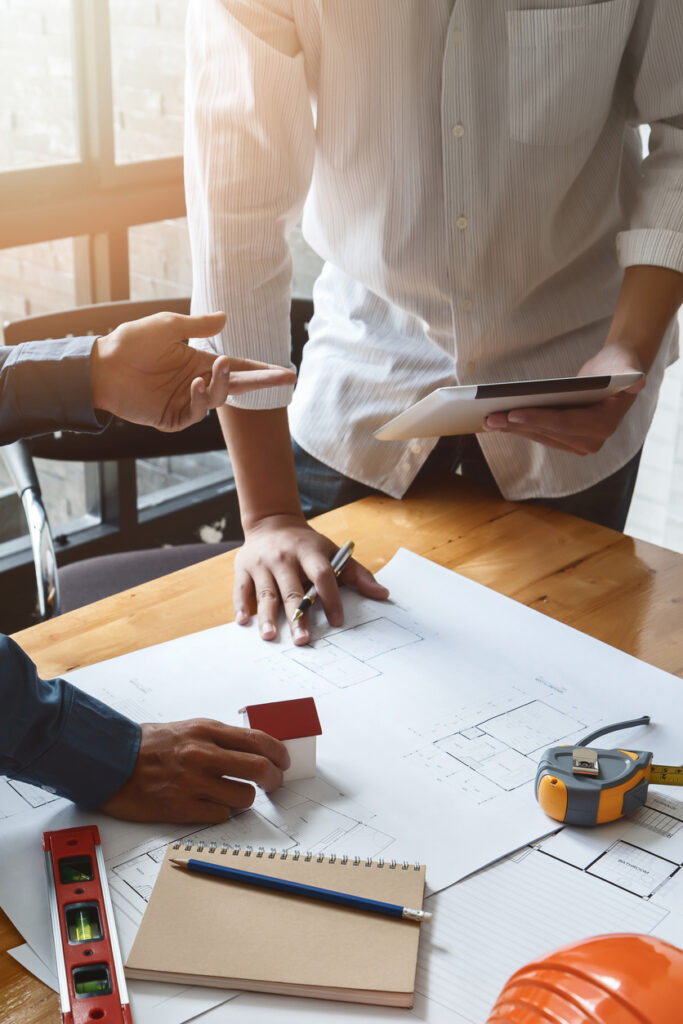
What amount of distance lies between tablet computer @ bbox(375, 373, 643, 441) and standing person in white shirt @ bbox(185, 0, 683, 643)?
0.17ft

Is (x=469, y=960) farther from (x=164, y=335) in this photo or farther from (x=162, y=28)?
(x=162, y=28)

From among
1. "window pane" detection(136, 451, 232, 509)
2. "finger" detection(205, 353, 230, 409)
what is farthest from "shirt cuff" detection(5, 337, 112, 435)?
"window pane" detection(136, 451, 232, 509)

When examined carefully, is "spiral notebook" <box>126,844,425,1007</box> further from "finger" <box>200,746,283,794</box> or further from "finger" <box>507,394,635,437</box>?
"finger" <box>507,394,635,437</box>

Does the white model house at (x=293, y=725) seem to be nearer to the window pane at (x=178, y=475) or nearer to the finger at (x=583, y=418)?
the finger at (x=583, y=418)

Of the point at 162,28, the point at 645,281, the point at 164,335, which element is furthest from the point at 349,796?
the point at 162,28

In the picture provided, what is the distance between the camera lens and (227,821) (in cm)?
72

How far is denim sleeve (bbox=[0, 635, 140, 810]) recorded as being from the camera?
713mm

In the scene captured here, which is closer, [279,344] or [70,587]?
[279,344]

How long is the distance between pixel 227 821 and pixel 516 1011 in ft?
0.98

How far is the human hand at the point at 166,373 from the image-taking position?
0.96 m

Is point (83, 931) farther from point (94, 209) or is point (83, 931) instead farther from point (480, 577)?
point (94, 209)

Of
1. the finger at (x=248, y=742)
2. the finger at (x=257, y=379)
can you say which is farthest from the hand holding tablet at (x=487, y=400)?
the finger at (x=248, y=742)

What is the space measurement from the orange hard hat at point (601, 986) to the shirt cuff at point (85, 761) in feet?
1.10

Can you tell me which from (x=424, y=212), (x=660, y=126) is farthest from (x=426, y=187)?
(x=660, y=126)
